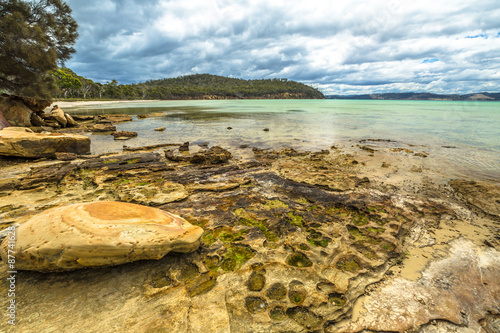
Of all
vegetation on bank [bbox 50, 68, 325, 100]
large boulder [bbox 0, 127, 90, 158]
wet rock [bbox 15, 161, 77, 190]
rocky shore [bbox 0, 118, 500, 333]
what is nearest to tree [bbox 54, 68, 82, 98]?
vegetation on bank [bbox 50, 68, 325, 100]

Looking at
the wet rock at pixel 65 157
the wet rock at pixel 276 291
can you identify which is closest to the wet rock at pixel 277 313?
the wet rock at pixel 276 291

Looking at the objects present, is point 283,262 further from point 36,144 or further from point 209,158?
point 36,144

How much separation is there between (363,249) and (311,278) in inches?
55.6

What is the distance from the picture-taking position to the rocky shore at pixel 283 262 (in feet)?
8.38

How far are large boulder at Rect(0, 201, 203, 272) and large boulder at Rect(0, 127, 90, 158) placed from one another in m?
7.48

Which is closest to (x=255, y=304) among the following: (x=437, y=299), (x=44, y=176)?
(x=437, y=299)

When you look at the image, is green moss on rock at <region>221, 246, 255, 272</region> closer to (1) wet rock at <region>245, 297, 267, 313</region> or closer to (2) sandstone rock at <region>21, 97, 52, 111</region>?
(1) wet rock at <region>245, 297, 267, 313</region>

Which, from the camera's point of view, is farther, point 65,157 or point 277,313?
point 65,157

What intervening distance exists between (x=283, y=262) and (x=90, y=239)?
9.24ft

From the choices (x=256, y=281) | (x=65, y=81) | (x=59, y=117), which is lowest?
(x=256, y=281)

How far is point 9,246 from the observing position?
2.85 metres

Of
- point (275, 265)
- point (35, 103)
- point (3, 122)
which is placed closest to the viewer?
point (275, 265)

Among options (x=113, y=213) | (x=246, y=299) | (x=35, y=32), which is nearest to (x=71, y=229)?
Result: (x=113, y=213)

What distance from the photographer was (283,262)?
3414 mm
